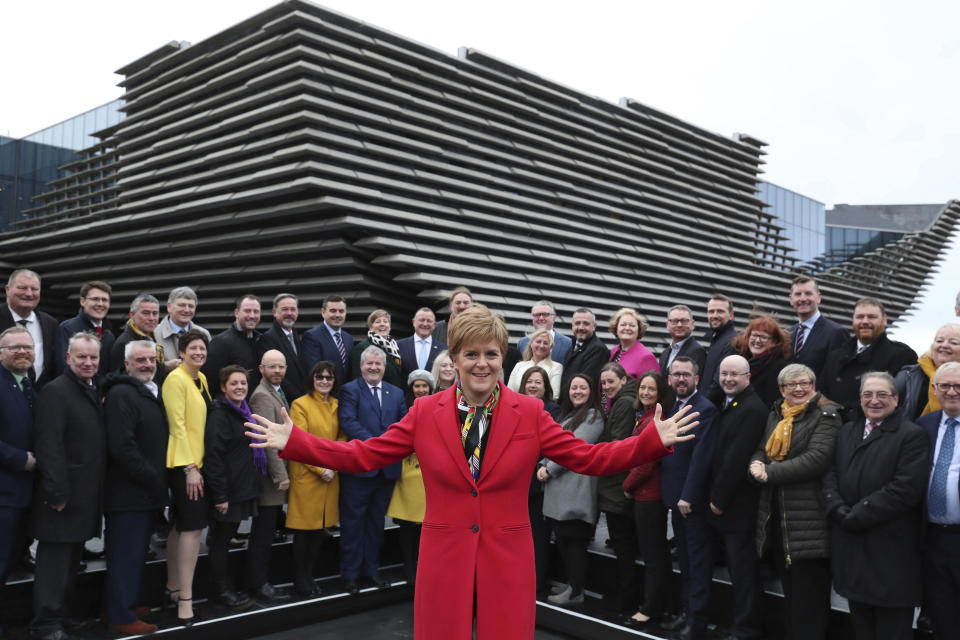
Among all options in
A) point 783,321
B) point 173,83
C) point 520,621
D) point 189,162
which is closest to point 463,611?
point 520,621

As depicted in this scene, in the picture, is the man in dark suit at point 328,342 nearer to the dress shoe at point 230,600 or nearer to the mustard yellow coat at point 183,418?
the mustard yellow coat at point 183,418

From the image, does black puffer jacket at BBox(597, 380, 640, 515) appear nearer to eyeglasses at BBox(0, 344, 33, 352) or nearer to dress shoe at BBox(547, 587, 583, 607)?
dress shoe at BBox(547, 587, 583, 607)

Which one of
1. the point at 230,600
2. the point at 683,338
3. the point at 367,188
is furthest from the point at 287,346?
the point at 367,188

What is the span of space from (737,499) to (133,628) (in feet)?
11.1

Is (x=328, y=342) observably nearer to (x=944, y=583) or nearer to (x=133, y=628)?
(x=133, y=628)

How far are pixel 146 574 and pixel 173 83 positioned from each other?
10.3 m

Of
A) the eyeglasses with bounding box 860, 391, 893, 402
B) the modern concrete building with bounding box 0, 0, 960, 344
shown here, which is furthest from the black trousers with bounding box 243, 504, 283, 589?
the modern concrete building with bounding box 0, 0, 960, 344

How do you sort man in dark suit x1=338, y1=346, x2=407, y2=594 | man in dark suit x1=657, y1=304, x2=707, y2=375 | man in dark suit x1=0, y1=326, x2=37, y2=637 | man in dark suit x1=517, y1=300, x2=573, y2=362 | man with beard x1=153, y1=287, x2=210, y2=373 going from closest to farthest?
1. man in dark suit x1=0, y1=326, x2=37, y2=637
2. man in dark suit x1=338, y1=346, x2=407, y2=594
3. man with beard x1=153, y1=287, x2=210, y2=373
4. man in dark suit x1=657, y1=304, x2=707, y2=375
5. man in dark suit x1=517, y1=300, x2=573, y2=362

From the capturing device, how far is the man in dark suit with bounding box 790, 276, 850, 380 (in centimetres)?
444

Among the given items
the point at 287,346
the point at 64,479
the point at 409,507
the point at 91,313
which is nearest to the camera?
the point at 64,479

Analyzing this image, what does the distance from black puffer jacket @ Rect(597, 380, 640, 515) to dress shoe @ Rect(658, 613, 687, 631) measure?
2.09 feet

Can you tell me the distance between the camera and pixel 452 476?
194cm

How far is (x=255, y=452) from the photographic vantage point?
438 cm

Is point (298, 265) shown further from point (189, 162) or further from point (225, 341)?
point (225, 341)
